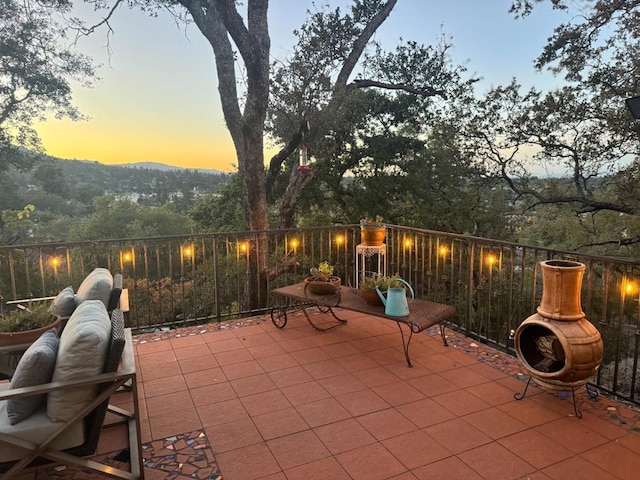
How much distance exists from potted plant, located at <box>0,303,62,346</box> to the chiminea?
9.62ft

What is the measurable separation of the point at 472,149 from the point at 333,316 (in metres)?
6.36

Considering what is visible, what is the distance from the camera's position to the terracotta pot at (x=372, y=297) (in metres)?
3.65

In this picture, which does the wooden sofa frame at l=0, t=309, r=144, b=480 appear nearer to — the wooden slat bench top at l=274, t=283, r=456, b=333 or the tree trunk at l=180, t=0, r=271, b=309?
the wooden slat bench top at l=274, t=283, r=456, b=333

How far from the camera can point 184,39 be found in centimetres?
873

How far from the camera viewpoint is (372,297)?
12.1 feet

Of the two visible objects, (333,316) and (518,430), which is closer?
(518,430)

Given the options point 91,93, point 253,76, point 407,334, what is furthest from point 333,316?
Result: point 91,93

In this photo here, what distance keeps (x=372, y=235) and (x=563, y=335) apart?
2154 millimetres

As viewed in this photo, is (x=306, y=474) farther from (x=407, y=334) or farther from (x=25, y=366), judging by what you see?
(x=407, y=334)

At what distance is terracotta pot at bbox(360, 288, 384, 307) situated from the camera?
12.0 ft

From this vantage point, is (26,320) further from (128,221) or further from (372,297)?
(128,221)

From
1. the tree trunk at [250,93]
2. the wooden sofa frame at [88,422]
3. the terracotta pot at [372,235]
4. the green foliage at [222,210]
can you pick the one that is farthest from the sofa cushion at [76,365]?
the green foliage at [222,210]

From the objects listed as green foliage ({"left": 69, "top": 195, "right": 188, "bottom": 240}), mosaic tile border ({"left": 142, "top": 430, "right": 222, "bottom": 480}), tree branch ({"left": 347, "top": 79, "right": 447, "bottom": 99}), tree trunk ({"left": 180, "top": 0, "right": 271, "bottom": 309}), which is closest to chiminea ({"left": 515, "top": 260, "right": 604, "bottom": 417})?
mosaic tile border ({"left": 142, "top": 430, "right": 222, "bottom": 480})

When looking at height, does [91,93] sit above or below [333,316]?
above
